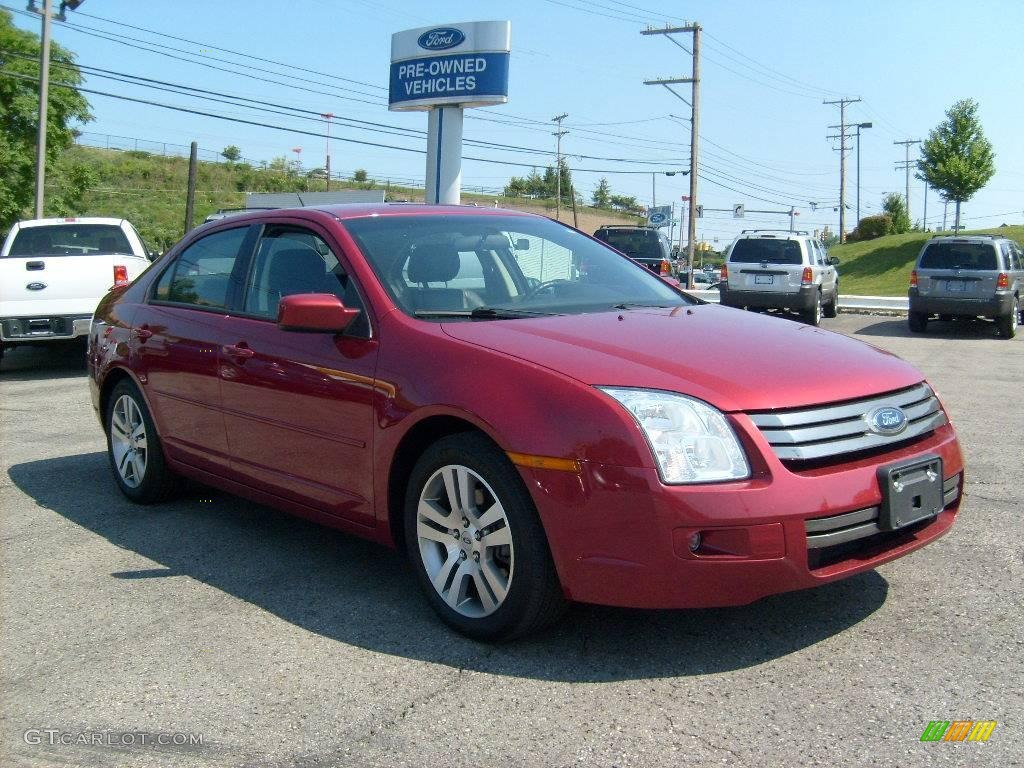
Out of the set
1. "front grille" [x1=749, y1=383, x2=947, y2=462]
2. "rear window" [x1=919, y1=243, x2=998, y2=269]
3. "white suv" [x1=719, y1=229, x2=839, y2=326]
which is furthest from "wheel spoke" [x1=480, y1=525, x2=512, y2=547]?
"white suv" [x1=719, y1=229, x2=839, y2=326]

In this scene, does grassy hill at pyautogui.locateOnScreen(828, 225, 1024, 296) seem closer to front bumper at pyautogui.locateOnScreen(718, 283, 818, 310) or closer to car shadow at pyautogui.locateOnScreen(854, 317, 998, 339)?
car shadow at pyautogui.locateOnScreen(854, 317, 998, 339)

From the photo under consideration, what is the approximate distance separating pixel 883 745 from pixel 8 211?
3836cm

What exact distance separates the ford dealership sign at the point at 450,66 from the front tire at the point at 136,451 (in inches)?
755

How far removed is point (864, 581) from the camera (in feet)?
13.7

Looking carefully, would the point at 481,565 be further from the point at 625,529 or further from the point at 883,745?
the point at 883,745

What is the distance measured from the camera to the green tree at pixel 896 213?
2557 inches

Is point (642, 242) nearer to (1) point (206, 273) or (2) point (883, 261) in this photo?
(1) point (206, 273)

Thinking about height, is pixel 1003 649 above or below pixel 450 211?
below

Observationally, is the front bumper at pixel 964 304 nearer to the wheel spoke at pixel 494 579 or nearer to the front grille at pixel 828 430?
the front grille at pixel 828 430

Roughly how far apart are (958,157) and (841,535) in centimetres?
4799

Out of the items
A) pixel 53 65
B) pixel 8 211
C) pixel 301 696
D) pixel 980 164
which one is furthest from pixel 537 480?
pixel 980 164

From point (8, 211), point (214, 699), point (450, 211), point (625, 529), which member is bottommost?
point (214, 699)

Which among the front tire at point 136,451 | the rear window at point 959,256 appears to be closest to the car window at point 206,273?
the front tire at point 136,451

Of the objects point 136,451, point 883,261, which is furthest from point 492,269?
point 883,261
